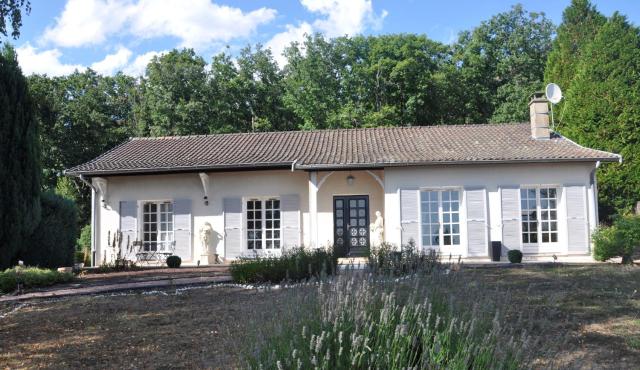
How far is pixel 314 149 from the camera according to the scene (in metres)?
16.0

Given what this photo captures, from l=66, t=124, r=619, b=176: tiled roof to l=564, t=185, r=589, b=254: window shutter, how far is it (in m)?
1.07

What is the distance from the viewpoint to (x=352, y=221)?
14.8 m

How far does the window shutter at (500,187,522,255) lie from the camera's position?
1384cm

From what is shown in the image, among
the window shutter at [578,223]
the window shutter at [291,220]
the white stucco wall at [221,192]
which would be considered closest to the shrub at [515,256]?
the window shutter at [578,223]

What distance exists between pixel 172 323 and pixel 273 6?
1383 cm

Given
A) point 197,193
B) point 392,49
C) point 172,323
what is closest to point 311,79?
point 392,49

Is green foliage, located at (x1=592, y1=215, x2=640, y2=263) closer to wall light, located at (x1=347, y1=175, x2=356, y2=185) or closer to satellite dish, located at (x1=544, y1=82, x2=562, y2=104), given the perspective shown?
satellite dish, located at (x1=544, y1=82, x2=562, y2=104)

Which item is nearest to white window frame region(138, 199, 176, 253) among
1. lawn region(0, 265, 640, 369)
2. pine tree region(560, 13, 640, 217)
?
lawn region(0, 265, 640, 369)

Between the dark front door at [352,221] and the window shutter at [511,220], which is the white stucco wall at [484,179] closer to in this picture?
the window shutter at [511,220]

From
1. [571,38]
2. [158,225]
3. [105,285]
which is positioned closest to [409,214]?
[158,225]

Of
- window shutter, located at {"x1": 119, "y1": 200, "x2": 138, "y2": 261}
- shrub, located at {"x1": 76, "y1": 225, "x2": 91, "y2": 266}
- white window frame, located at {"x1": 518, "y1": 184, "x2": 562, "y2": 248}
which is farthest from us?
shrub, located at {"x1": 76, "y1": 225, "x2": 91, "y2": 266}

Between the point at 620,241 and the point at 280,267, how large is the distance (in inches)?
325

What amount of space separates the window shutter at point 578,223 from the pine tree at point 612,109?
4.70 metres

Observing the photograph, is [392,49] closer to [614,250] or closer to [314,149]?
[314,149]
